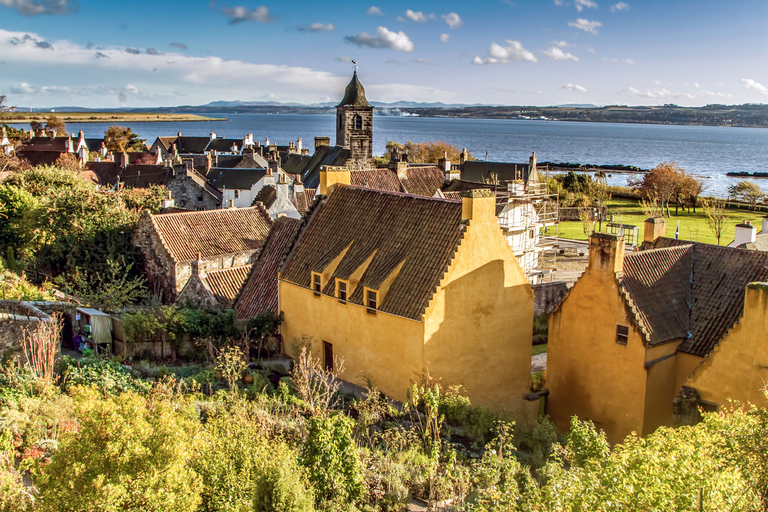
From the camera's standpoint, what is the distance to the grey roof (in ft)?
252

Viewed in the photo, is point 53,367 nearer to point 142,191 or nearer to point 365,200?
point 365,200

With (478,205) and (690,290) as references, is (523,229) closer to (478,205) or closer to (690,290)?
(690,290)

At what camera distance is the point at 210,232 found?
34469 mm

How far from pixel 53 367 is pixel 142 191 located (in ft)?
94.9

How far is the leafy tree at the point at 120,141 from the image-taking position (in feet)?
402

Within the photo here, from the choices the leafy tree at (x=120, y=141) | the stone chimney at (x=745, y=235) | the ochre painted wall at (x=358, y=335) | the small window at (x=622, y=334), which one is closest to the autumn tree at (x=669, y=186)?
the stone chimney at (x=745, y=235)

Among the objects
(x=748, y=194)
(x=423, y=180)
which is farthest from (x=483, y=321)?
(x=748, y=194)

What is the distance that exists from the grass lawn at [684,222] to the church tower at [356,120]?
22.1 metres

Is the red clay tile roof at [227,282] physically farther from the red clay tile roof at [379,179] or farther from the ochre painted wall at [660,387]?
the red clay tile roof at [379,179]

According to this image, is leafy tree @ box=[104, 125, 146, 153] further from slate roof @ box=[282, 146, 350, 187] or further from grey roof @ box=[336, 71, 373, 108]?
grey roof @ box=[336, 71, 373, 108]

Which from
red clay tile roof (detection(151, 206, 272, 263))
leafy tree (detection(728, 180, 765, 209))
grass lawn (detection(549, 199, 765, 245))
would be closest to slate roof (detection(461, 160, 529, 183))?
grass lawn (detection(549, 199, 765, 245))

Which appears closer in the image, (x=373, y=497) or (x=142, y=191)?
(x=373, y=497)

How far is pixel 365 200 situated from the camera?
1024 inches

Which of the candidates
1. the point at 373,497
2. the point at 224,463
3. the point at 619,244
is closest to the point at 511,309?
the point at 619,244
